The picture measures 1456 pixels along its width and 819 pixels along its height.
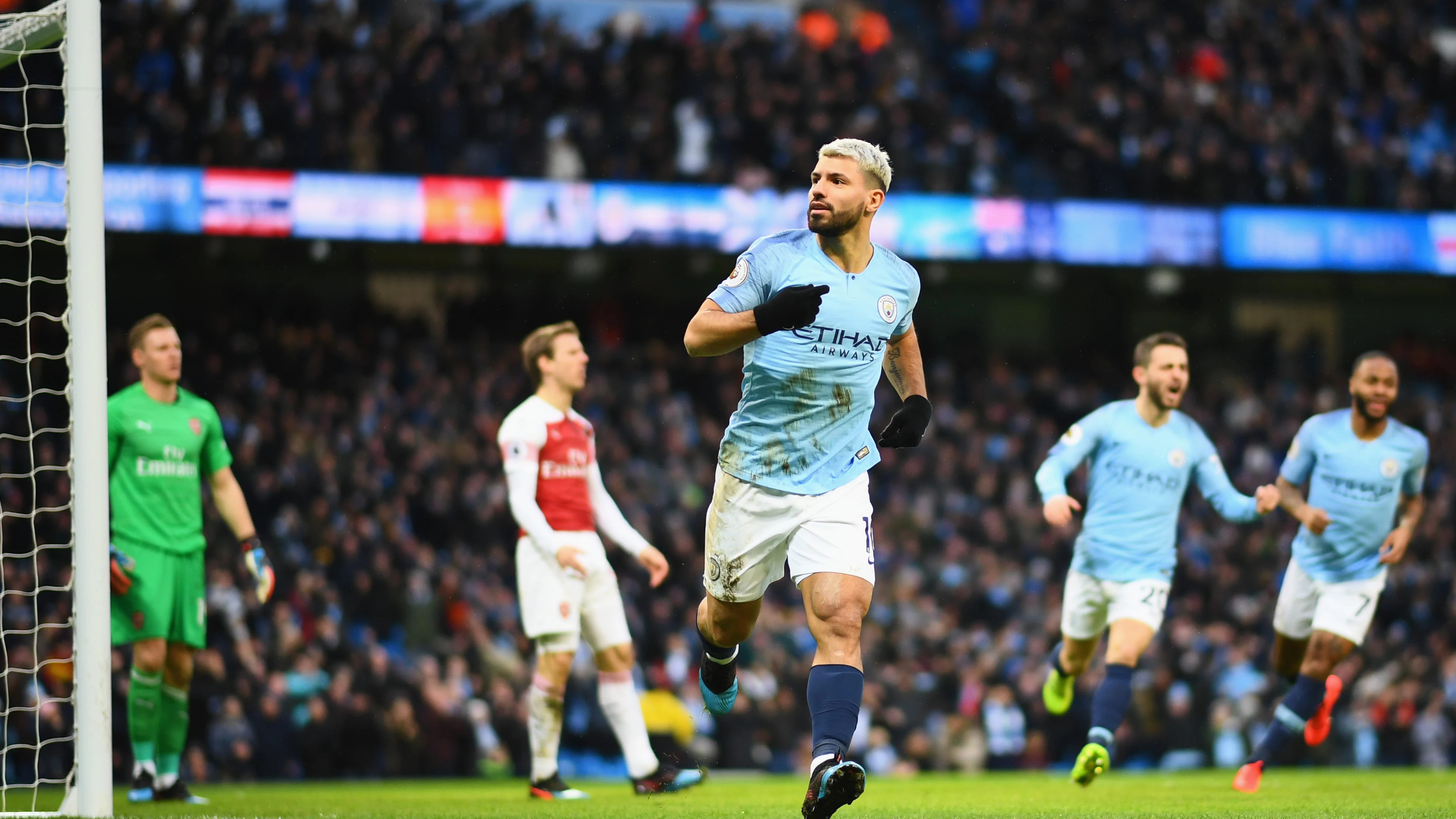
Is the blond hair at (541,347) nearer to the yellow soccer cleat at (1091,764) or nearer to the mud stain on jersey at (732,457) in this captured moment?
the mud stain on jersey at (732,457)

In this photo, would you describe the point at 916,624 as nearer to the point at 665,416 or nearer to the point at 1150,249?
the point at 665,416

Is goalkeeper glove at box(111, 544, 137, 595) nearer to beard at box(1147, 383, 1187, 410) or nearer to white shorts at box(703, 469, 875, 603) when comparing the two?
white shorts at box(703, 469, 875, 603)

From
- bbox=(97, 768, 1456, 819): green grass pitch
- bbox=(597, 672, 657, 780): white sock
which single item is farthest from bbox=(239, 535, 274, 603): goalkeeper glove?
bbox=(597, 672, 657, 780): white sock

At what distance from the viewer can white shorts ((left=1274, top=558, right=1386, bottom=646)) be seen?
9.82 meters

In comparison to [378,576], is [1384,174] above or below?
above

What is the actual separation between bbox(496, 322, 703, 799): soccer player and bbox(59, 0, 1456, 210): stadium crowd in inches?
470

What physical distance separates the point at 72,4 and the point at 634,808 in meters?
4.41

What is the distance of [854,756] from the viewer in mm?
16141

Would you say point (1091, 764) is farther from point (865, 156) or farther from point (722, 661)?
point (865, 156)

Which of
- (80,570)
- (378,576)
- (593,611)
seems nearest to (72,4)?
(80,570)

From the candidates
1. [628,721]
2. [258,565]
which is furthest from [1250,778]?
[258,565]

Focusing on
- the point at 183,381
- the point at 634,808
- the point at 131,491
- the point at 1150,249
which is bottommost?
the point at 634,808

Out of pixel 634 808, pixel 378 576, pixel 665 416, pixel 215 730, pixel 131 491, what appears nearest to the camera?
pixel 634 808

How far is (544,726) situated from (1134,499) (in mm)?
3718
